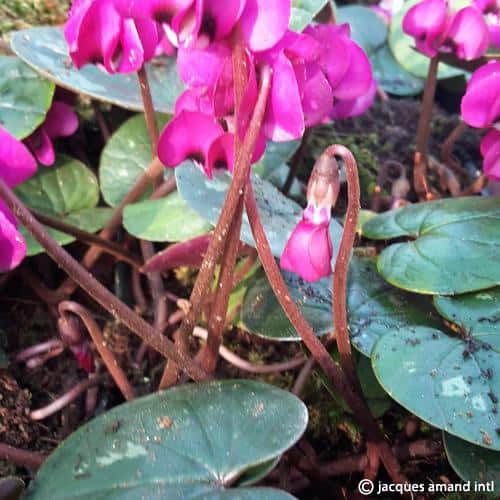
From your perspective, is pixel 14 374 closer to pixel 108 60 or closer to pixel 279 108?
pixel 108 60

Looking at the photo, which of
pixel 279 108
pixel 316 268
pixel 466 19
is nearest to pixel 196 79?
pixel 279 108

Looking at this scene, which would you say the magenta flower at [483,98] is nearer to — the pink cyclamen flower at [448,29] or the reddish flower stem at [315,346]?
the pink cyclamen flower at [448,29]

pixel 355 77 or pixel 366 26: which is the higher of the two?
pixel 355 77

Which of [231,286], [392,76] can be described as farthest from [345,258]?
[392,76]

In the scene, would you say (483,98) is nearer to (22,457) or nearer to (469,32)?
(469,32)

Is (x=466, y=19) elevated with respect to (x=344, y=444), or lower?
elevated

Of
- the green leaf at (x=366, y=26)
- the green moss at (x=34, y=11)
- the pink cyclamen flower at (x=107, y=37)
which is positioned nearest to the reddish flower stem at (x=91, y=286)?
the pink cyclamen flower at (x=107, y=37)
